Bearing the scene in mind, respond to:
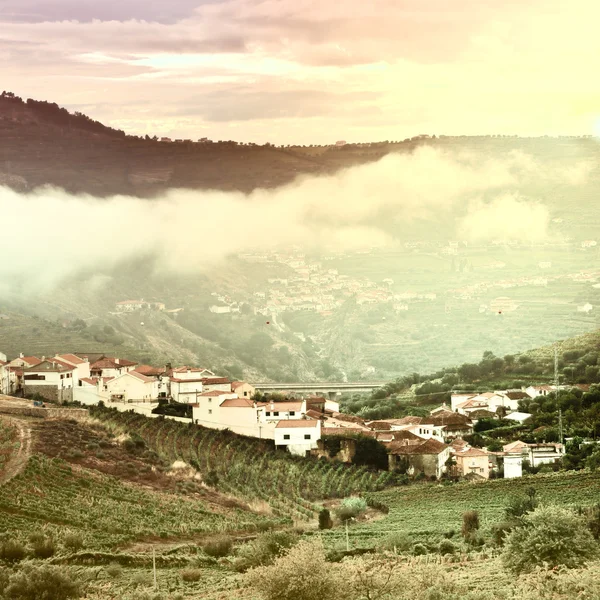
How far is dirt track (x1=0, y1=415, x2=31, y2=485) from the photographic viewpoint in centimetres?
2653

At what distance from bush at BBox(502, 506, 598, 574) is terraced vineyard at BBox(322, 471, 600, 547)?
4395 millimetres

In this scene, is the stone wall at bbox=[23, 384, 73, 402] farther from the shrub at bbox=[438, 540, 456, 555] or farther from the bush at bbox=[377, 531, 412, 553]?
the shrub at bbox=[438, 540, 456, 555]

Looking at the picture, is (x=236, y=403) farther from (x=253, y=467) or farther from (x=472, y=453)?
(x=472, y=453)

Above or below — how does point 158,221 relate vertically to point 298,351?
above

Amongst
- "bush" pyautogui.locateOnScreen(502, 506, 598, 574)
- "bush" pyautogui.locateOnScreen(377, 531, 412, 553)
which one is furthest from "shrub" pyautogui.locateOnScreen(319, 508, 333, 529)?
"bush" pyautogui.locateOnScreen(502, 506, 598, 574)

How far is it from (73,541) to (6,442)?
27.4 feet

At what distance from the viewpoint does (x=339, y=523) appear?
26219mm

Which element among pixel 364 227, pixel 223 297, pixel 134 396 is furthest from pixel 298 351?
pixel 364 227

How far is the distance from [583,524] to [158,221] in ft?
272

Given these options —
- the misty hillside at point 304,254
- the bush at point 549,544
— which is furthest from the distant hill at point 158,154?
the bush at point 549,544

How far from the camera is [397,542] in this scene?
21750 mm

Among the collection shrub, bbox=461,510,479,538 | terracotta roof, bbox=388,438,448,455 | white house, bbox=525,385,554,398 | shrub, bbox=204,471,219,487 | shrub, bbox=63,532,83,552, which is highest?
shrub, bbox=63,532,83,552

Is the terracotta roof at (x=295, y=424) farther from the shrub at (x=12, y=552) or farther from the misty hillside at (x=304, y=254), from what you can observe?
the shrub at (x=12, y=552)

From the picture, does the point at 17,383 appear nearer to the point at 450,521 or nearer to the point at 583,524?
the point at 450,521
